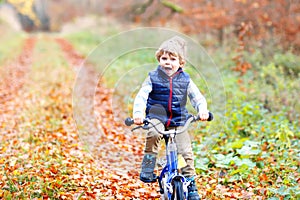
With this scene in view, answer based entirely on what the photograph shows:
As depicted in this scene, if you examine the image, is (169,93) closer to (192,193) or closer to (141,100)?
(141,100)

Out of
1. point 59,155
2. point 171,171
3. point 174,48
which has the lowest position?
point 171,171

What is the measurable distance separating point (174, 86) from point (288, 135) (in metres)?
3.53

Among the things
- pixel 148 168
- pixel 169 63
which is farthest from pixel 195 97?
pixel 148 168

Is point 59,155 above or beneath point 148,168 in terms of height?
above

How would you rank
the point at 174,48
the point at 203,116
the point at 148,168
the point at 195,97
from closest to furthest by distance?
the point at 203,116
the point at 174,48
the point at 195,97
the point at 148,168

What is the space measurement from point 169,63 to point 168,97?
38 cm

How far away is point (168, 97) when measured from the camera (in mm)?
4223

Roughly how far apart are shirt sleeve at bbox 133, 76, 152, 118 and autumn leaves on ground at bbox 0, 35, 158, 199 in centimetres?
162

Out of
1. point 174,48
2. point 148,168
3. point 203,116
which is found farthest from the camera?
point 148,168

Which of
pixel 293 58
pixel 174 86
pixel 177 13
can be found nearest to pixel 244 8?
pixel 293 58

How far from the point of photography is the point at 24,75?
14906 mm

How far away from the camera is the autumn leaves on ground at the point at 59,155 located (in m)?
5.24

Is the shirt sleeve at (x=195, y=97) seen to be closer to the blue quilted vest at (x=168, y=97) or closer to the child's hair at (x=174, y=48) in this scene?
the blue quilted vest at (x=168, y=97)

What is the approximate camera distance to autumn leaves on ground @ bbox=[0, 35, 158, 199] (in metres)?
5.24
